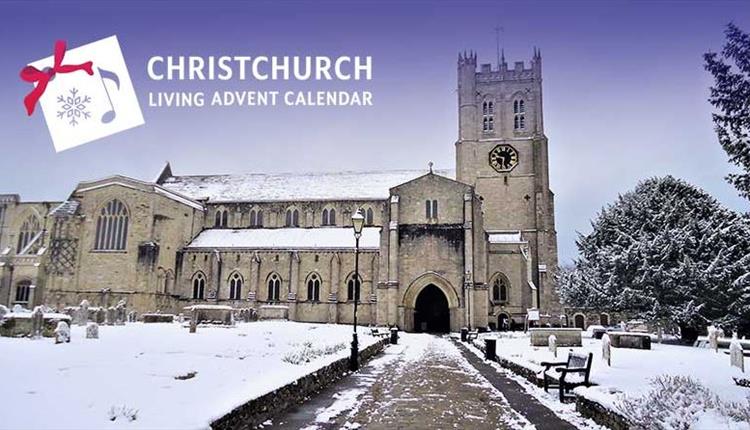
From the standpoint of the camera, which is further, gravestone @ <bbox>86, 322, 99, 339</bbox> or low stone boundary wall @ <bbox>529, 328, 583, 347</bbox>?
low stone boundary wall @ <bbox>529, 328, 583, 347</bbox>

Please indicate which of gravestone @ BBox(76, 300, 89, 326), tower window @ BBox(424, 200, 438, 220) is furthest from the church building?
gravestone @ BBox(76, 300, 89, 326)

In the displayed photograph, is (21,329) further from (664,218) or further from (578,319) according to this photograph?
(578,319)

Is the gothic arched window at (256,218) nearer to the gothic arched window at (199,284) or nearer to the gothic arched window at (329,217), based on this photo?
the gothic arched window at (329,217)

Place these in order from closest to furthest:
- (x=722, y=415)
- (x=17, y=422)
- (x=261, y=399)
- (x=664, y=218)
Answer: (x=17, y=422) < (x=722, y=415) < (x=261, y=399) < (x=664, y=218)

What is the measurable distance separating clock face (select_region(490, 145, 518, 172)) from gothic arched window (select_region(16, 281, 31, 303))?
4060cm

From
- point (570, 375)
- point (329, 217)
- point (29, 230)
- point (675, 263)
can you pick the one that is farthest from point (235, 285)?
point (570, 375)

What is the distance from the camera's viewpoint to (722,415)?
6.97 metres

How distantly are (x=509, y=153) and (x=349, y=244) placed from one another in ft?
53.4

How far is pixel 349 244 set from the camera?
1783 inches

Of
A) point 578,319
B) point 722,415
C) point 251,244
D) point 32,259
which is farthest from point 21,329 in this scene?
point 578,319

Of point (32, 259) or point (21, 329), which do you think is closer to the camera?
point (21, 329)

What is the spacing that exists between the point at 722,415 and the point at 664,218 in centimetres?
2695

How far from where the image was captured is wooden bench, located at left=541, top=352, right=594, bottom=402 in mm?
11469

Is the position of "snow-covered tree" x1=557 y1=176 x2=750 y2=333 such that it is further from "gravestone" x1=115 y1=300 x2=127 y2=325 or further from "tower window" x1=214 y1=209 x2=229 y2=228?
"tower window" x1=214 y1=209 x2=229 y2=228
